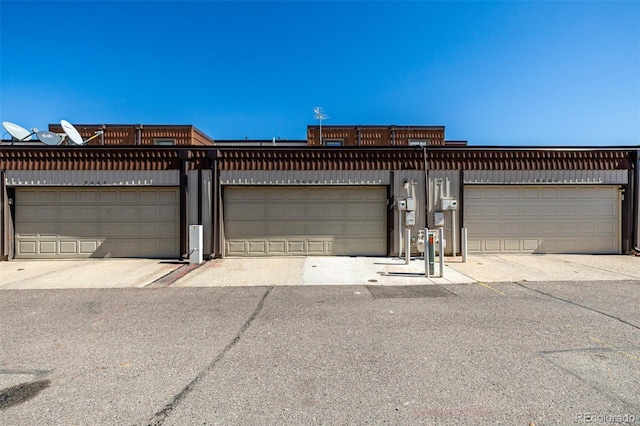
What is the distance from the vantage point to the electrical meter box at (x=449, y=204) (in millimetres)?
9867

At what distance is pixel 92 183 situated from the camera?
31.9ft

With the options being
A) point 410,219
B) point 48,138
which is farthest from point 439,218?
point 48,138

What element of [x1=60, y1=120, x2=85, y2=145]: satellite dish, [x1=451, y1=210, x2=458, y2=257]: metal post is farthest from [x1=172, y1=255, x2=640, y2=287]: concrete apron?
[x1=60, y1=120, x2=85, y2=145]: satellite dish

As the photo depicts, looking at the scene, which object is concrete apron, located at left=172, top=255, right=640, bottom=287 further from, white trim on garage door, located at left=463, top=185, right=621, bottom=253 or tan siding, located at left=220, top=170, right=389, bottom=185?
tan siding, located at left=220, top=170, right=389, bottom=185

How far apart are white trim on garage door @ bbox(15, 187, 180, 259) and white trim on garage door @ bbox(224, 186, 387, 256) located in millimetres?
2132

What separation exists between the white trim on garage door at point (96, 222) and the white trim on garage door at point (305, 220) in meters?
2.13

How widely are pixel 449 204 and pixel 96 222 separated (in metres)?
11.9

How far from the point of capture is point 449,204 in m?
9.89

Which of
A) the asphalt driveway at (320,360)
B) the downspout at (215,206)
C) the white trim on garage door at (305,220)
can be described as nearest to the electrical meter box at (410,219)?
the white trim on garage door at (305,220)

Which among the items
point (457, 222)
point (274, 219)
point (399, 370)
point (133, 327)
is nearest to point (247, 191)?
point (274, 219)

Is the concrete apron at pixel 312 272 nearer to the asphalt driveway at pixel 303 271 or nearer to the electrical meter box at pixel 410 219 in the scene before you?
the asphalt driveway at pixel 303 271

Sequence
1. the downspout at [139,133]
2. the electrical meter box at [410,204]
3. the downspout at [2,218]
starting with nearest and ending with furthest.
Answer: the downspout at [2,218] < the electrical meter box at [410,204] < the downspout at [139,133]

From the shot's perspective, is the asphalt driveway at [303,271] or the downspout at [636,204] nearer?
the asphalt driveway at [303,271]

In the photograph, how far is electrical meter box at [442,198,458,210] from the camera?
9867 mm
